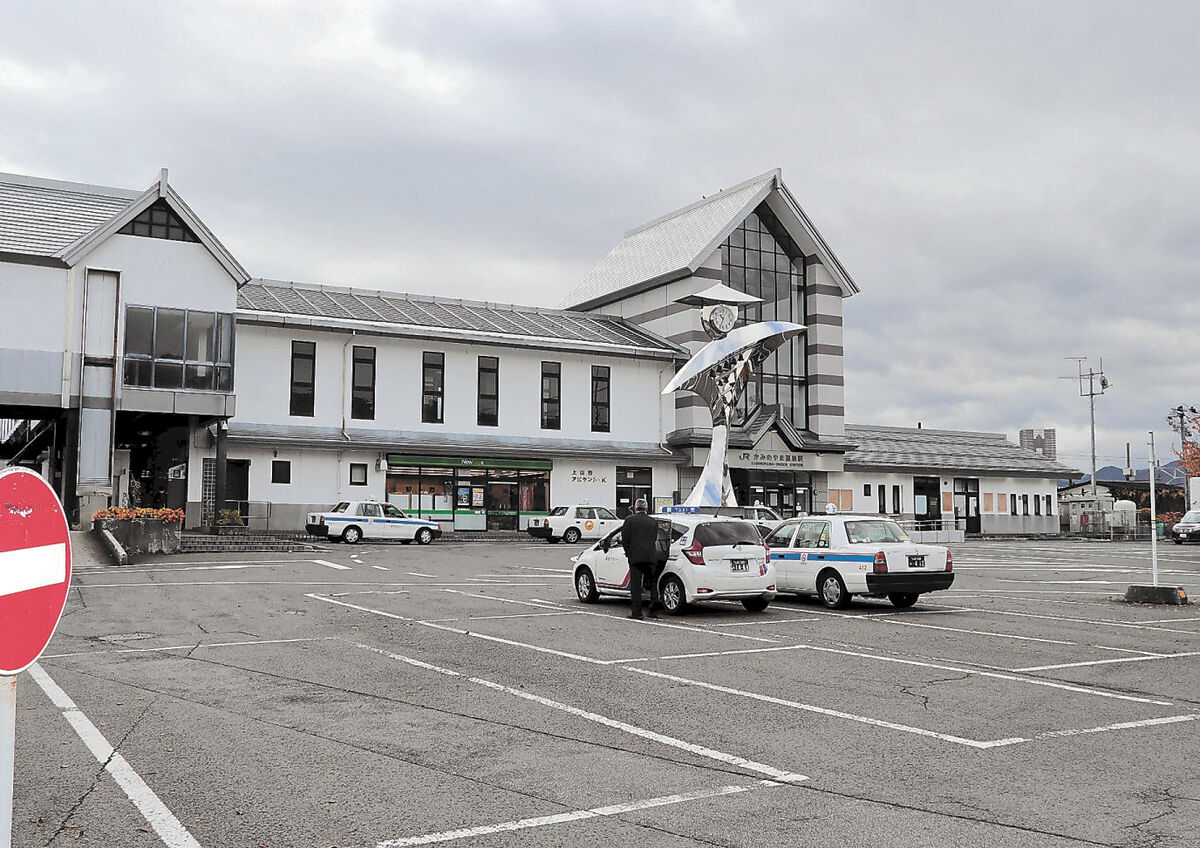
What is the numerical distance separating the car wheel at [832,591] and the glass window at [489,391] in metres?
29.4

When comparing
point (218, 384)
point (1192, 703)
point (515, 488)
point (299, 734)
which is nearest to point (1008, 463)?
point (515, 488)

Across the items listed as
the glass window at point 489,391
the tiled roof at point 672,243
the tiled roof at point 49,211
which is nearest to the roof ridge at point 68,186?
the tiled roof at point 49,211

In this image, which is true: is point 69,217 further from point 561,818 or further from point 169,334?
point 561,818

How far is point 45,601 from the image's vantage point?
361 cm

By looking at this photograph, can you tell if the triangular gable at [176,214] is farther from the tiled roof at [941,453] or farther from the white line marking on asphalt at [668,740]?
the tiled roof at [941,453]

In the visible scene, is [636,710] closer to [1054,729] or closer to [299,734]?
[299,734]

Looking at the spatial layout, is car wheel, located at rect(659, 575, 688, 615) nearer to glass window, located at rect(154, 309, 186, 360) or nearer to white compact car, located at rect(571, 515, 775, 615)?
white compact car, located at rect(571, 515, 775, 615)

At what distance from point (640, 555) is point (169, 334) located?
23.5m

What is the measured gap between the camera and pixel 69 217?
3422 centimetres

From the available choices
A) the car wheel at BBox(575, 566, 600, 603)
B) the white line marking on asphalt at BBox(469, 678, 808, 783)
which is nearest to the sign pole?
the white line marking on asphalt at BBox(469, 678, 808, 783)

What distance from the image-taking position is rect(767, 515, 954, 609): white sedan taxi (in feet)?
54.7

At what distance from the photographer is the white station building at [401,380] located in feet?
106

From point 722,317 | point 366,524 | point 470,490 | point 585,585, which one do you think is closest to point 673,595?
point 585,585

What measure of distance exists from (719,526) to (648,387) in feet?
109
